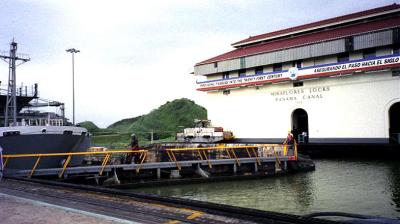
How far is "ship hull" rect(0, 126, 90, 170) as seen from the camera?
1776 centimetres

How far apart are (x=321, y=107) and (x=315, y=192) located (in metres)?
17.8

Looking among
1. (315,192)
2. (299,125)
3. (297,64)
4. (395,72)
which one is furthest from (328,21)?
(315,192)

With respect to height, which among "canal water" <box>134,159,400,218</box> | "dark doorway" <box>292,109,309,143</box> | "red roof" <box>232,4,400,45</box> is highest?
"red roof" <box>232,4,400,45</box>

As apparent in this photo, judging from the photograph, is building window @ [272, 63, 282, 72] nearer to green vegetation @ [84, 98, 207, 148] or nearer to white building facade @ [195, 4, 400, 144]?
white building facade @ [195, 4, 400, 144]

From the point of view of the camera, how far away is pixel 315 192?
51.6 feet

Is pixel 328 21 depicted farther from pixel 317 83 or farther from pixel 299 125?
pixel 299 125

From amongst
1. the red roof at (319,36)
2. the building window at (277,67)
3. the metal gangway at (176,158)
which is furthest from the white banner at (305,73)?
the metal gangway at (176,158)

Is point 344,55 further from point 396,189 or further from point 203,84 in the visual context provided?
point 396,189

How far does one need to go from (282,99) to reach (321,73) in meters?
4.79

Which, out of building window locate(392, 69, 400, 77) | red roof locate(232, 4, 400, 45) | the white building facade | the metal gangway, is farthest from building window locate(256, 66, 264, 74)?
the metal gangway

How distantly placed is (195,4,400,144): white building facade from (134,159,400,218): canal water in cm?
820

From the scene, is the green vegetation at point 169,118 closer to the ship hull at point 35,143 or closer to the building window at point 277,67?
the building window at point 277,67

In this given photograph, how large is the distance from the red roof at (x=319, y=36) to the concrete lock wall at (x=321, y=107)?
3412 mm

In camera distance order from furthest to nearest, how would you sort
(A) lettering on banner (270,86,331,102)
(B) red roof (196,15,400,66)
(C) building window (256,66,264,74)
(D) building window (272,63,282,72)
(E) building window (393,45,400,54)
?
(C) building window (256,66,264,74)
(D) building window (272,63,282,72)
(A) lettering on banner (270,86,331,102)
(B) red roof (196,15,400,66)
(E) building window (393,45,400,54)
